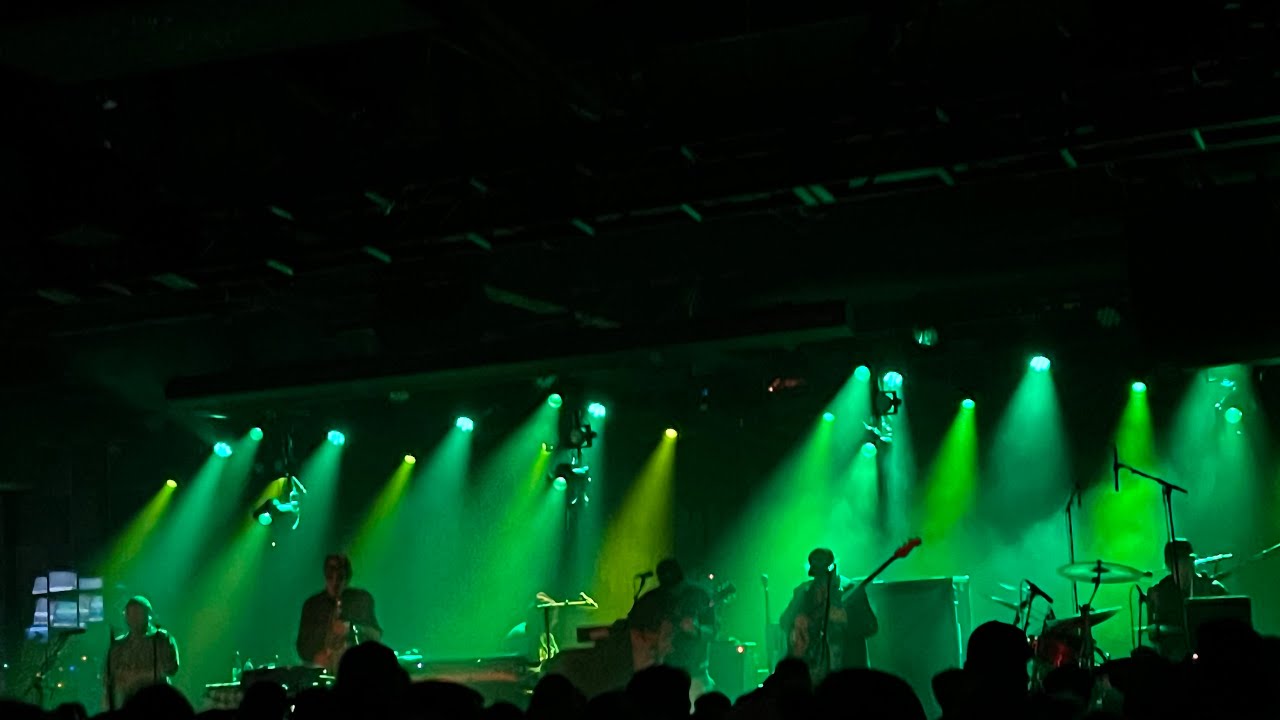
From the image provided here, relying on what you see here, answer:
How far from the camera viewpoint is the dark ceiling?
659 cm

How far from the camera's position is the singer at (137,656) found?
37.2ft

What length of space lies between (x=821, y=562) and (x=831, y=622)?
0.51 metres

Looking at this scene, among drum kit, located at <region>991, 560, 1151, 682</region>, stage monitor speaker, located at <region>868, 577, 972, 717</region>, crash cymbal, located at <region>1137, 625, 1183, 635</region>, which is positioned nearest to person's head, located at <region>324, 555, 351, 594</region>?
Answer: stage monitor speaker, located at <region>868, 577, 972, 717</region>

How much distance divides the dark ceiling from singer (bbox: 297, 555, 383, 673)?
2083 millimetres

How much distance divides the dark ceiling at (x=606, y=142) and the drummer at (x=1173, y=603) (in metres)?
2.57

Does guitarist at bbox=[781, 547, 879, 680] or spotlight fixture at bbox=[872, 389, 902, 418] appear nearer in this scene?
guitarist at bbox=[781, 547, 879, 680]

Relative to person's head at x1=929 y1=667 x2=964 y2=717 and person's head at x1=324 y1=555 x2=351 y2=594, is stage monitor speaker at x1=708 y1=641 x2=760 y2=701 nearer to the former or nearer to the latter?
person's head at x1=324 y1=555 x2=351 y2=594

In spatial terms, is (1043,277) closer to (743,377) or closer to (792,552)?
(743,377)

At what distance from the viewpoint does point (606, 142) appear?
7.41 metres

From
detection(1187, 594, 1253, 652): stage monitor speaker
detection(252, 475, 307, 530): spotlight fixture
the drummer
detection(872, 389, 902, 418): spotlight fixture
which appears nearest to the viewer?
detection(1187, 594, 1253, 652): stage monitor speaker

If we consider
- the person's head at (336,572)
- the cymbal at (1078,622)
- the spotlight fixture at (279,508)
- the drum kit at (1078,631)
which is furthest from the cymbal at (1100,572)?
the spotlight fixture at (279,508)

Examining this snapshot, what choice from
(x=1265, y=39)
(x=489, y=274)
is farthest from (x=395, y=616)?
(x=1265, y=39)

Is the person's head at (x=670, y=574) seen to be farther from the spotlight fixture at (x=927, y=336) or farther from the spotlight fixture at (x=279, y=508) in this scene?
the spotlight fixture at (x=279, y=508)

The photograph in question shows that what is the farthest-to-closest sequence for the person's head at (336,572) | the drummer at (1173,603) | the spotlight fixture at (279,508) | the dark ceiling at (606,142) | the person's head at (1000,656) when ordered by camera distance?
the spotlight fixture at (279,508), the person's head at (336,572), the drummer at (1173,603), the dark ceiling at (606,142), the person's head at (1000,656)
